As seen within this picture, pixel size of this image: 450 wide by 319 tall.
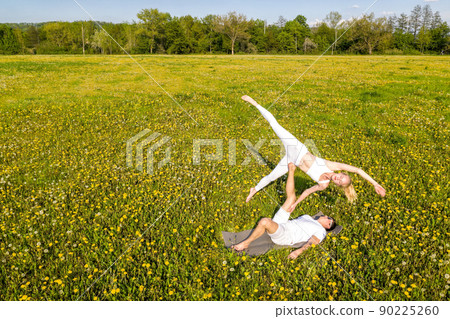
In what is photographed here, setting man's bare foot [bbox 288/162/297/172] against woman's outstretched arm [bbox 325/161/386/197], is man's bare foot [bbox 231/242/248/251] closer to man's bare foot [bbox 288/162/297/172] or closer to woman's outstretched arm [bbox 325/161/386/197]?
man's bare foot [bbox 288/162/297/172]

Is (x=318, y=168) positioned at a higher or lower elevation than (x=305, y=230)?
higher

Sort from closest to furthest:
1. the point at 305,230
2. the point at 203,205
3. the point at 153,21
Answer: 1. the point at 305,230
2. the point at 203,205
3. the point at 153,21

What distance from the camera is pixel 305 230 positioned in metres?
5.79

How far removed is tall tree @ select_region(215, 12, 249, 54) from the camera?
14.0 meters

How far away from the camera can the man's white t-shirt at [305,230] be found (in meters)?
5.75

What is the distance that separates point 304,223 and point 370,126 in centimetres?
801

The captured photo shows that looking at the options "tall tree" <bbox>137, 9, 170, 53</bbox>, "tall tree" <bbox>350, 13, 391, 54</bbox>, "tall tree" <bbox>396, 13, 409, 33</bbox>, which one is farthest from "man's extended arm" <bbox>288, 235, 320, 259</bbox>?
"tall tree" <bbox>396, 13, 409, 33</bbox>

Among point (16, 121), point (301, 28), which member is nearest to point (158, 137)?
point (16, 121)

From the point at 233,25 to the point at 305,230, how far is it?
11.5 meters

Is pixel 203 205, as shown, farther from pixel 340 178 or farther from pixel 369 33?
pixel 369 33

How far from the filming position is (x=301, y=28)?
62.2ft

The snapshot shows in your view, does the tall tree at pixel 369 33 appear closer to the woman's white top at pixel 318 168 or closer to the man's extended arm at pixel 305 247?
the woman's white top at pixel 318 168

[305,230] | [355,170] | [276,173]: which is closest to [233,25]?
[276,173]

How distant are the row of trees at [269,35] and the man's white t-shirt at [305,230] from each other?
8.47 meters
